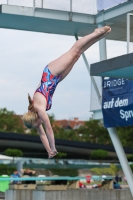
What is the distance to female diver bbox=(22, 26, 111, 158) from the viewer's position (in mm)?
6883

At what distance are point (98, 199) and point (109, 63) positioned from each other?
881 centimetres

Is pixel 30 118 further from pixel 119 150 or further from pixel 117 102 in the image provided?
pixel 119 150

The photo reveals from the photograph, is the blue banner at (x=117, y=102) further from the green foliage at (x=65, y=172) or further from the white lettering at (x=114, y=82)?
the green foliage at (x=65, y=172)

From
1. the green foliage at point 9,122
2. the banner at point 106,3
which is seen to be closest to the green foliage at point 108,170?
the banner at point 106,3

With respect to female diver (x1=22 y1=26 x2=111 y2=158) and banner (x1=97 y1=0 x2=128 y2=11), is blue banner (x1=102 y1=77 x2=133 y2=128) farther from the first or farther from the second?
female diver (x1=22 y1=26 x2=111 y2=158)

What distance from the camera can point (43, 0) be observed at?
14.7 meters

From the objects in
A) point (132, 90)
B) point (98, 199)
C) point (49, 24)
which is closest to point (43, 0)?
point (49, 24)

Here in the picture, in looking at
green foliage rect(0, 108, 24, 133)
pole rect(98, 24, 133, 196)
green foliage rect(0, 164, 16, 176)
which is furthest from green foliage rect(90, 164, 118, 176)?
green foliage rect(0, 108, 24, 133)

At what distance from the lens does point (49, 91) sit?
23.6 feet

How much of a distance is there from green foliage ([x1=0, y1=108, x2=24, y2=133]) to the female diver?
92.5m

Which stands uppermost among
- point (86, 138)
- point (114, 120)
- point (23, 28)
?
point (86, 138)

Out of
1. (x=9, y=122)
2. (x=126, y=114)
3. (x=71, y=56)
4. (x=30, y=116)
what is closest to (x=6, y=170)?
(x=126, y=114)

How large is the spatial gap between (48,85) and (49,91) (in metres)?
0.09

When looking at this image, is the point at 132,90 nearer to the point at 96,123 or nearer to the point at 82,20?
the point at 82,20
